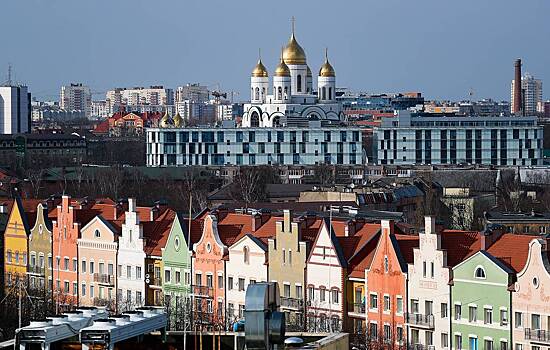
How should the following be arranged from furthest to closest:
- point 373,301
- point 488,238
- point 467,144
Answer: point 467,144 → point 373,301 → point 488,238

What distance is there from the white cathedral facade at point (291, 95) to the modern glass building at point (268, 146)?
7.19 feet

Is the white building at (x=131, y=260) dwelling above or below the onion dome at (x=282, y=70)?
below

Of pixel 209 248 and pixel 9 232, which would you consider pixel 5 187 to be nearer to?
pixel 9 232

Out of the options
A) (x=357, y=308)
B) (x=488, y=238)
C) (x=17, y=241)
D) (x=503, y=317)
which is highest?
(x=488, y=238)

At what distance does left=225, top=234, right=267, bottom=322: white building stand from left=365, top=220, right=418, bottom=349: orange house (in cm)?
413

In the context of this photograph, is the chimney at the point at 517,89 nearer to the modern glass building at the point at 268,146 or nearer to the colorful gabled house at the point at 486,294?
the modern glass building at the point at 268,146

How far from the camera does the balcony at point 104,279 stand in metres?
48.2

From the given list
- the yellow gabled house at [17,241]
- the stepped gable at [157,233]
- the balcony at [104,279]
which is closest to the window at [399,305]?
the stepped gable at [157,233]

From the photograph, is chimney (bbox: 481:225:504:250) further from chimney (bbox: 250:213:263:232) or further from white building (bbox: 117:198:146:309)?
white building (bbox: 117:198:146:309)

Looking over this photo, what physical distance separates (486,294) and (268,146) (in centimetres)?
9408

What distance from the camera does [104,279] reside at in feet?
159

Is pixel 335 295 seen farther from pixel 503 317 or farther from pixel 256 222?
pixel 503 317

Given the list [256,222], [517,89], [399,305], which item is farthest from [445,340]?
[517,89]

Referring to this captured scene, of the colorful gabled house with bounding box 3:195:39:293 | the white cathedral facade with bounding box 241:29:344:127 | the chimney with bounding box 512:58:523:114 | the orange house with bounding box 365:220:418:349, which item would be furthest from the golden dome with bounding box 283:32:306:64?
the orange house with bounding box 365:220:418:349
